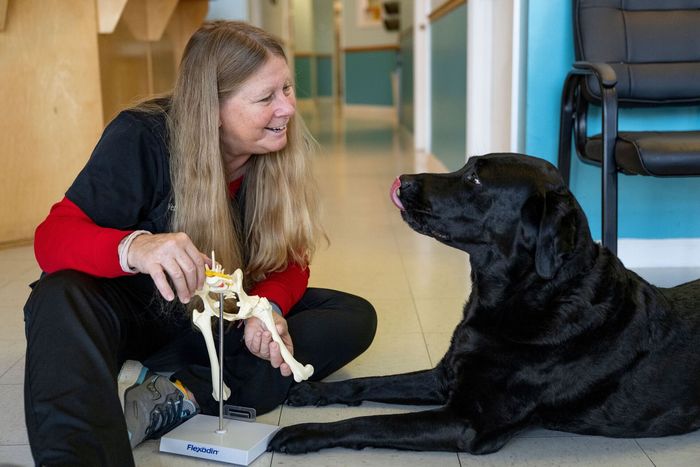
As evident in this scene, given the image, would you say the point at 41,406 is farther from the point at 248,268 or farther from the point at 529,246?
the point at 529,246

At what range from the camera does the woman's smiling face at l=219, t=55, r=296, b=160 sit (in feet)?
5.24

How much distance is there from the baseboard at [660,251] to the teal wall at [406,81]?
185 inches

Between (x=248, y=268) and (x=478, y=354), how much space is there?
0.56 m

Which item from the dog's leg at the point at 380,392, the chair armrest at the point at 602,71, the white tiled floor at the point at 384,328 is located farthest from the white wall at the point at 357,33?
the dog's leg at the point at 380,392

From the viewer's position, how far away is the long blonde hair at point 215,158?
1.57m

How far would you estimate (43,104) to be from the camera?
3.15 meters

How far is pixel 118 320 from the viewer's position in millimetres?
1424

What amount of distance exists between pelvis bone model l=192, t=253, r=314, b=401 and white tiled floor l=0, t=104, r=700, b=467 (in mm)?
161

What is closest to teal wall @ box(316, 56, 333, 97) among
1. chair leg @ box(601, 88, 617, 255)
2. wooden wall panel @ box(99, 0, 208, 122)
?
wooden wall panel @ box(99, 0, 208, 122)

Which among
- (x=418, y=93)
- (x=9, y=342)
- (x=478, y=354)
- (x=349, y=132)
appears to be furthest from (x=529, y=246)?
(x=349, y=132)

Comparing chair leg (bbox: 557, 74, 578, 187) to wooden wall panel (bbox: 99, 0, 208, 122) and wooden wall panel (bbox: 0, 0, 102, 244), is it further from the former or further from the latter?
wooden wall panel (bbox: 0, 0, 102, 244)

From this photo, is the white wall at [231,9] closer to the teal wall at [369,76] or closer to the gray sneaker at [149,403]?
the gray sneaker at [149,403]

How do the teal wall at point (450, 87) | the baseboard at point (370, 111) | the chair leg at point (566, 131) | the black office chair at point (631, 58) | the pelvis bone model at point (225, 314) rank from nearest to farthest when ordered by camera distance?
the pelvis bone model at point (225, 314) → the black office chair at point (631, 58) → the chair leg at point (566, 131) → the teal wall at point (450, 87) → the baseboard at point (370, 111)

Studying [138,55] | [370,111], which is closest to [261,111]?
[138,55]
